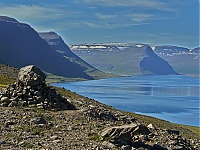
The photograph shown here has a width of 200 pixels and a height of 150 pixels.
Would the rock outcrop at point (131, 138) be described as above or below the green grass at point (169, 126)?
above

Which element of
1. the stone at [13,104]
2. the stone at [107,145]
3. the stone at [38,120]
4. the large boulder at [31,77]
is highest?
the large boulder at [31,77]

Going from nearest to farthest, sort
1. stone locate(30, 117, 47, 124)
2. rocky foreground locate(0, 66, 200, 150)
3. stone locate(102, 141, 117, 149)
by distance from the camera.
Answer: rocky foreground locate(0, 66, 200, 150) < stone locate(102, 141, 117, 149) < stone locate(30, 117, 47, 124)

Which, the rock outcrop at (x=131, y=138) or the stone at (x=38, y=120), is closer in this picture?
the rock outcrop at (x=131, y=138)

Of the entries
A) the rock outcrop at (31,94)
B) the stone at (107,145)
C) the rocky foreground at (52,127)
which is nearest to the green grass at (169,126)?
the rock outcrop at (31,94)

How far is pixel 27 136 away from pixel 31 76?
9671mm

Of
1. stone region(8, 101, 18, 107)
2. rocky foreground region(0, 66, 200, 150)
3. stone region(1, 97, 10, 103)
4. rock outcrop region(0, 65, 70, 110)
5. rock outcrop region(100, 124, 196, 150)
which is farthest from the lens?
stone region(1, 97, 10, 103)

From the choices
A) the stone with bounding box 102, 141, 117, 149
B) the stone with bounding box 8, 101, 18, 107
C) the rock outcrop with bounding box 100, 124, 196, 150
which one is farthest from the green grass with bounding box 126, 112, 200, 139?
the stone with bounding box 102, 141, 117, 149

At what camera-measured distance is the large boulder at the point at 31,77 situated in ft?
88.5

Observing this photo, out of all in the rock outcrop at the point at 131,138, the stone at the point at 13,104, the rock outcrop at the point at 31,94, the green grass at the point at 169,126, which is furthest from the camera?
the green grass at the point at 169,126

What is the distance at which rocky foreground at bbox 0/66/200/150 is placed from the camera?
17859 mm

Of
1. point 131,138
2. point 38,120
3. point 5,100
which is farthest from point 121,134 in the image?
point 5,100

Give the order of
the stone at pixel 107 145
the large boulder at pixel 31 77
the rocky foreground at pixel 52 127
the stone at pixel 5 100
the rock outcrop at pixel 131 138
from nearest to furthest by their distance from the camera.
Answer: the rocky foreground at pixel 52 127, the stone at pixel 107 145, the rock outcrop at pixel 131 138, the stone at pixel 5 100, the large boulder at pixel 31 77

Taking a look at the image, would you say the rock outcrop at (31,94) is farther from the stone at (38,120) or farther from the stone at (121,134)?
the stone at (121,134)

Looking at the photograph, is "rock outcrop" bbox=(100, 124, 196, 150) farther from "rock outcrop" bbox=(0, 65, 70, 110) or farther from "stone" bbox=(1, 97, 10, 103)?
"stone" bbox=(1, 97, 10, 103)
